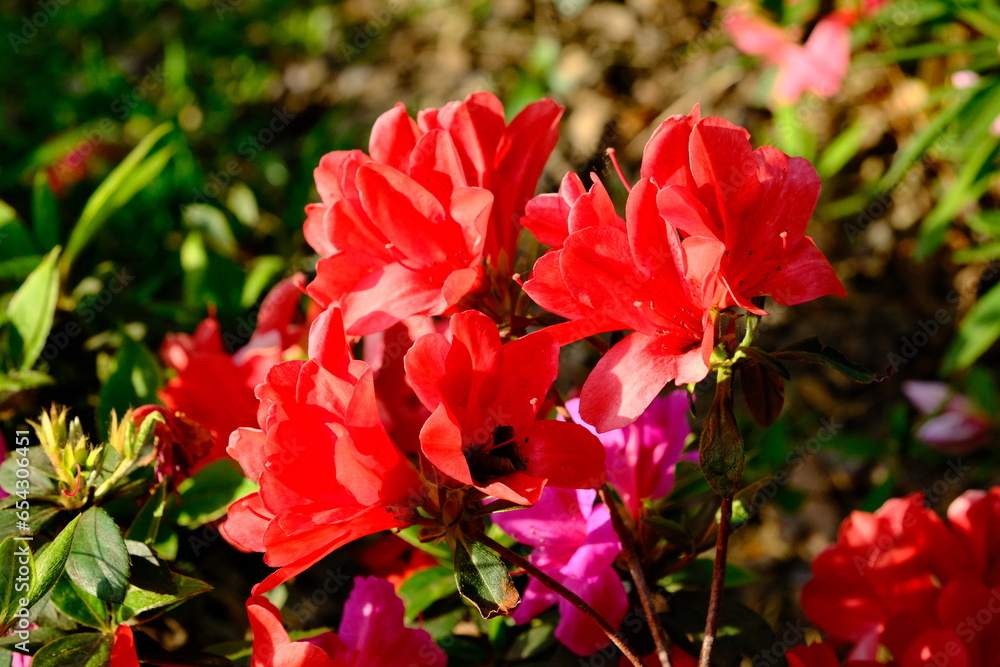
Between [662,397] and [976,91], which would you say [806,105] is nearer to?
[976,91]

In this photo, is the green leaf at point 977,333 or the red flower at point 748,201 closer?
the red flower at point 748,201

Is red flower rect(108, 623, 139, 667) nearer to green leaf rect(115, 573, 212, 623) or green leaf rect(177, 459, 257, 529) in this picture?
green leaf rect(115, 573, 212, 623)

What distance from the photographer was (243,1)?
3.05 m

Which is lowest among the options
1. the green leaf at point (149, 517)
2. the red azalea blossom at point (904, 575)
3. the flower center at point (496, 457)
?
the red azalea blossom at point (904, 575)

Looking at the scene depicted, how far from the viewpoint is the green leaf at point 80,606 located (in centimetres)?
81

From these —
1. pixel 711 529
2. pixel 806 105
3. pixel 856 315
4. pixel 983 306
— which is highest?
pixel 711 529

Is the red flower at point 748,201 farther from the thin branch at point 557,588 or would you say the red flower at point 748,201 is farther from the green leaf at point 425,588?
the green leaf at point 425,588

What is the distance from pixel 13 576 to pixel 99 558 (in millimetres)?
82

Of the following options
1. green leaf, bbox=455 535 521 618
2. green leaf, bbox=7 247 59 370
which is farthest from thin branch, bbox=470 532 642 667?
green leaf, bbox=7 247 59 370

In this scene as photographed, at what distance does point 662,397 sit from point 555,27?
216cm

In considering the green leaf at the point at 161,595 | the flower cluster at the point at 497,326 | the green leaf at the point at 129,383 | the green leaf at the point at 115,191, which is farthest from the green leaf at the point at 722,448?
the green leaf at the point at 115,191

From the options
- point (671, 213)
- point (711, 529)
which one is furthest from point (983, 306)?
point (671, 213)

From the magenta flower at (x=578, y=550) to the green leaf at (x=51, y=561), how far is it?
1.23ft

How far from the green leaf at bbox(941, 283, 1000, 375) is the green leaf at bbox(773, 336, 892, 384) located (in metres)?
1.16
